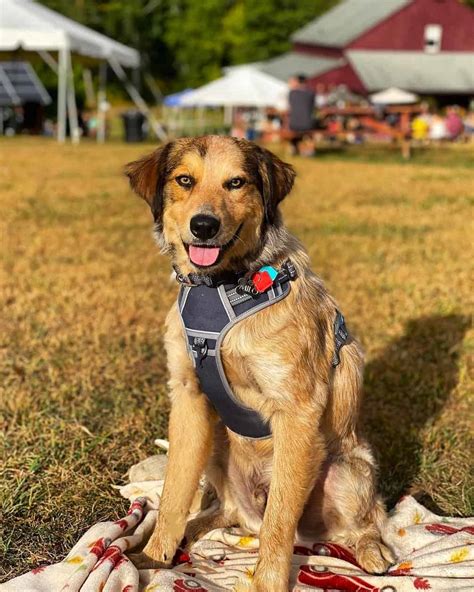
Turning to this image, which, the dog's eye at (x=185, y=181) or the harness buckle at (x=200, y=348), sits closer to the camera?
the harness buckle at (x=200, y=348)

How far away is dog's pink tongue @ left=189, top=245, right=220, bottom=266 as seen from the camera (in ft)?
10.6

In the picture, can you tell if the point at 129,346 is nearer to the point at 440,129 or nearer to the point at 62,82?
the point at 62,82

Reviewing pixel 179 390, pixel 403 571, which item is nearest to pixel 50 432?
pixel 179 390

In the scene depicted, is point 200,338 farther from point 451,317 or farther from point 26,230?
point 26,230

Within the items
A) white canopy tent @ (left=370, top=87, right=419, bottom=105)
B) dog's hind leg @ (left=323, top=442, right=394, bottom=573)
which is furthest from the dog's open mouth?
white canopy tent @ (left=370, top=87, right=419, bottom=105)

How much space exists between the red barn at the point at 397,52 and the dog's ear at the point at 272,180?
43283 millimetres

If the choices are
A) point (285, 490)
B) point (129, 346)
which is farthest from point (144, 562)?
point (129, 346)

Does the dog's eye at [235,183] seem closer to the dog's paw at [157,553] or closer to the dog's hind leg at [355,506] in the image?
the dog's hind leg at [355,506]

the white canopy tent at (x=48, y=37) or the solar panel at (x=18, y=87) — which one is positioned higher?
the white canopy tent at (x=48, y=37)

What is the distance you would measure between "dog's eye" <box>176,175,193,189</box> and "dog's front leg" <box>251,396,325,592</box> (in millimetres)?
1073

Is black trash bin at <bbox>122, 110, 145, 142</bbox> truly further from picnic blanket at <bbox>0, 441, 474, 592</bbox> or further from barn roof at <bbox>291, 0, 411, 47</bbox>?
picnic blanket at <bbox>0, 441, 474, 592</bbox>

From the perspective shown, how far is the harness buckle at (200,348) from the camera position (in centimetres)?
322

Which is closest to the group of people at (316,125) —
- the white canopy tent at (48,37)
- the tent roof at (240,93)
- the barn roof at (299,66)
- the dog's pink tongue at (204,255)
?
the tent roof at (240,93)

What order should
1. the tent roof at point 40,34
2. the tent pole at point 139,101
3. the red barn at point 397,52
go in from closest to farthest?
1. the tent roof at point 40,34
2. the tent pole at point 139,101
3. the red barn at point 397,52
